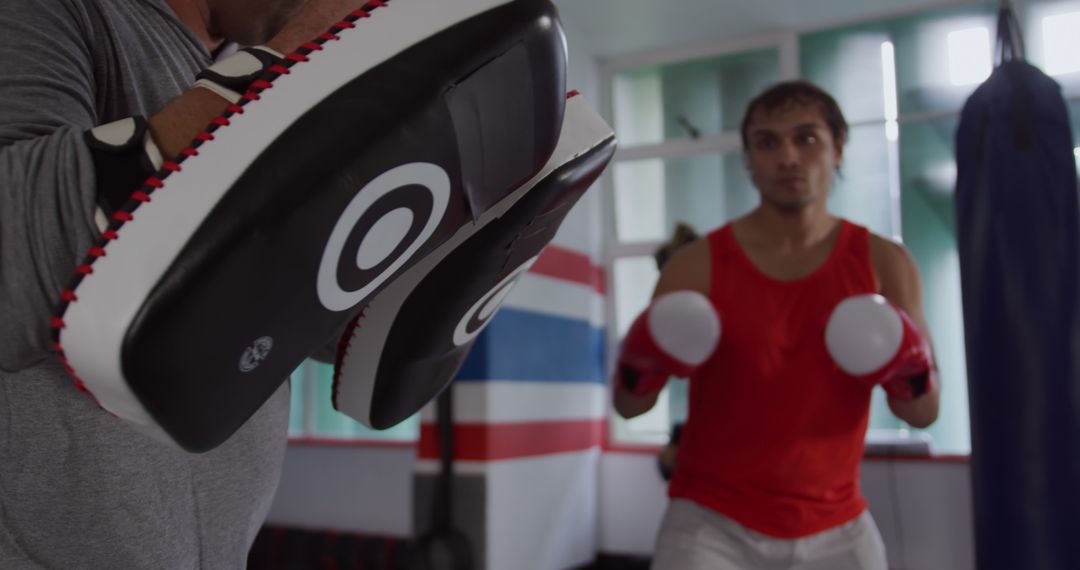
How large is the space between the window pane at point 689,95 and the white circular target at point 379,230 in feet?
14.9

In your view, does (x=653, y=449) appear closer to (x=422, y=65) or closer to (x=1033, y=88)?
(x=1033, y=88)

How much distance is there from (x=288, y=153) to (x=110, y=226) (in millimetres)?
94

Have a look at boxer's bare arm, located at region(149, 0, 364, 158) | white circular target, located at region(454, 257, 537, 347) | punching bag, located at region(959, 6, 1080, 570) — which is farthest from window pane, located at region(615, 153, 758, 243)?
boxer's bare arm, located at region(149, 0, 364, 158)

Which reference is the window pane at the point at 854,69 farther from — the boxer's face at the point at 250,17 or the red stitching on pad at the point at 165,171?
the red stitching on pad at the point at 165,171

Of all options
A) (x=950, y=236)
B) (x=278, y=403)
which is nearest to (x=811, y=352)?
(x=278, y=403)

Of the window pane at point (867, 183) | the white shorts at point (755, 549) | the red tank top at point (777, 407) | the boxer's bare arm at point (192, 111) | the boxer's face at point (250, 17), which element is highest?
the window pane at point (867, 183)

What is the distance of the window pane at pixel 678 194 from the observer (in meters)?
4.84

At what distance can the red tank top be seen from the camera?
193 cm

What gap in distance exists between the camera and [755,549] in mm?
1869

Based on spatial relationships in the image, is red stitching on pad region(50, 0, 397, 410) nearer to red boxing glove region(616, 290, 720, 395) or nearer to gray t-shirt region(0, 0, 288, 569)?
gray t-shirt region(0, 0, 288, 569)

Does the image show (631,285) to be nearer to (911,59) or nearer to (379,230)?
(911,59)

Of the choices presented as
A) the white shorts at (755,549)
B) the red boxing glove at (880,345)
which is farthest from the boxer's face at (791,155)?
the white shorts at (755,549)

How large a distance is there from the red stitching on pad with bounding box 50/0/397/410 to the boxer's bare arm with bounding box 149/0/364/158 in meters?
0.01

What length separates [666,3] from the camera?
444 cm
